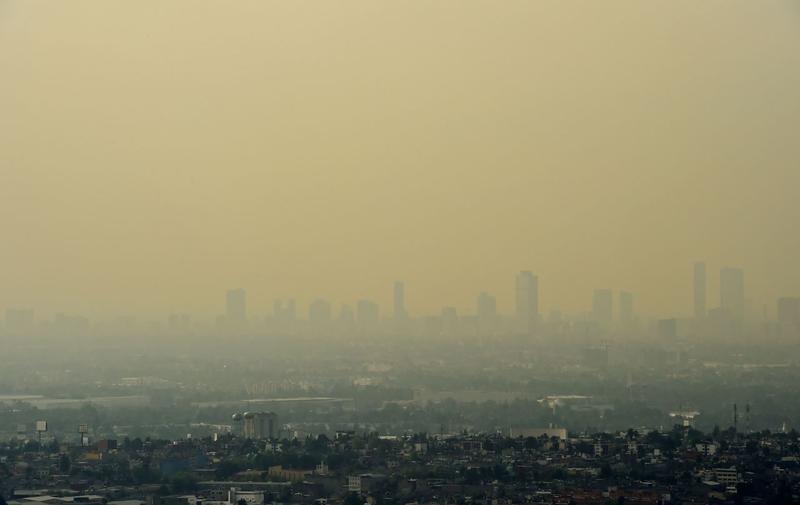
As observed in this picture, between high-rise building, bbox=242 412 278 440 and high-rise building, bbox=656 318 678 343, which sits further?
high-rise building, bbox=656 318 678 343

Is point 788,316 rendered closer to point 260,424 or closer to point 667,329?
point 667,329

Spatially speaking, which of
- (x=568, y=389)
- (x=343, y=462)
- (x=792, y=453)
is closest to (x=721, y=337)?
(x=568, y=389)

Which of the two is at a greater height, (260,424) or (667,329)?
(667,329)

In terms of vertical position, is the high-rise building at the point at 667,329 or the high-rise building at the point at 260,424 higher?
the high-rise building at the point at 667,329

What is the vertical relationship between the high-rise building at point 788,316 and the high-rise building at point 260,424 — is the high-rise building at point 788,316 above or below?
above

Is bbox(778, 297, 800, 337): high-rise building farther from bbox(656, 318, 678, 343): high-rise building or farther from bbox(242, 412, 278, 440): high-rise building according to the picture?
bbox(242, 412, 278, 440): high-rise building

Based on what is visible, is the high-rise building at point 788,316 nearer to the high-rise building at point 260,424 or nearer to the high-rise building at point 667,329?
the high-rise building at point 667,329

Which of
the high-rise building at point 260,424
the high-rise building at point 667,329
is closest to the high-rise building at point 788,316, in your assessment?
the high-rise building at point 667,329

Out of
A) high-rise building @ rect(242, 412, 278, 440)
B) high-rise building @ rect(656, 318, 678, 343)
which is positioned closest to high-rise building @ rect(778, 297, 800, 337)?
high-rise building @ rect(656, 318, 678, 343)

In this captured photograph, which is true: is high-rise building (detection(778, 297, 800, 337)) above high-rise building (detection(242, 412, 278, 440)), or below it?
above

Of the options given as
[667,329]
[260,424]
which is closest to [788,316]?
[667,329]

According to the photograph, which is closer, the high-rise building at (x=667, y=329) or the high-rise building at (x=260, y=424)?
the high-rise building at (x=260, y=424)

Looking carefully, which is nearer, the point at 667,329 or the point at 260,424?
the point at 260,424
